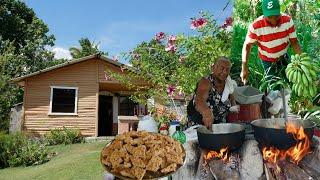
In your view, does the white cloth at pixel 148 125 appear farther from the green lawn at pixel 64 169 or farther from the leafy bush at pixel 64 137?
the leafy bush at pixel 64 137

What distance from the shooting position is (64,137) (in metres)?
20.0

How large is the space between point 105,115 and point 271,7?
21.5m

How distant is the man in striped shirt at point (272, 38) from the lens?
16.6ft

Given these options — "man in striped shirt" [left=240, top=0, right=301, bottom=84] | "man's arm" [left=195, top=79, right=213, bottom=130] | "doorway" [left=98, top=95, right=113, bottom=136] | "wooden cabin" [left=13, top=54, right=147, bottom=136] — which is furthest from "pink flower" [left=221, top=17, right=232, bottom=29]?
"doorway" [left=98, top=95, right=113, bottom=136]

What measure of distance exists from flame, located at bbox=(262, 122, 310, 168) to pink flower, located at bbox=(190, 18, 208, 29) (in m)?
4.51

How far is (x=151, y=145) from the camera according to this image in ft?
9.21

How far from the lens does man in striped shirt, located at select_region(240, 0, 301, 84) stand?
507cm

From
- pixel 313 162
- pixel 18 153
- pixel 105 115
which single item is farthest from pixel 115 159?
pixel 105 115

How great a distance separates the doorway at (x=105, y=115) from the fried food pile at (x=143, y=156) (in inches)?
875

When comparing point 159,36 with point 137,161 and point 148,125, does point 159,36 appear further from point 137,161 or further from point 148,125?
point 137,161

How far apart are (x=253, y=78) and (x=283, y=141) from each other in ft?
10.7

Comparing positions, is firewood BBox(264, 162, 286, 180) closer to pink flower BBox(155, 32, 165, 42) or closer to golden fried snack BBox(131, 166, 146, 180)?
golden fried snack BBox(131, 166, 146, 180)

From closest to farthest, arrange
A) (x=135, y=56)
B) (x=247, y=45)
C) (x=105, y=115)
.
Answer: (x=247, y=45) < (x=135, y=56) < (x=105, y=115)

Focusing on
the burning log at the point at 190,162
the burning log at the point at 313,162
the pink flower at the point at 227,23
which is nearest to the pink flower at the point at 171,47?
the pink flower at the point at 227,23
